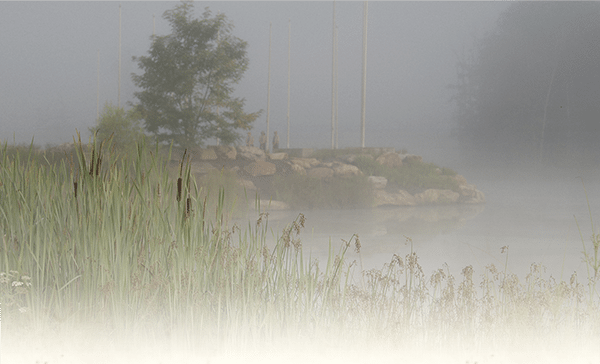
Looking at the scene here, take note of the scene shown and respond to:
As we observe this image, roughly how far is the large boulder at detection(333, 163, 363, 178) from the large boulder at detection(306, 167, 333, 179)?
0.15 meters

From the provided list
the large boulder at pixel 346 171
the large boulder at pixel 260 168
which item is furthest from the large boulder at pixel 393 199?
the large boulder at pixel 260 168

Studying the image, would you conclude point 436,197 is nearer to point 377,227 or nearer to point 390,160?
point 390,160

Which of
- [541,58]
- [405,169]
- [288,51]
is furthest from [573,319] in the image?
[541,58]

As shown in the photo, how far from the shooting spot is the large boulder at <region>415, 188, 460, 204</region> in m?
13.1

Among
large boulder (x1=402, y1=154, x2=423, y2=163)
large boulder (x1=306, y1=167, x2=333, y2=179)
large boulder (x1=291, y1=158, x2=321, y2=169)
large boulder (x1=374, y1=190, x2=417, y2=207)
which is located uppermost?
large boulder (x1=402, y1=154, x2=423, y2=163)

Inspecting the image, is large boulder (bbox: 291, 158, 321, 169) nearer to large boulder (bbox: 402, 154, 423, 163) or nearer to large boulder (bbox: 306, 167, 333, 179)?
large boulder (bbox: 306, 167, 333, 179)

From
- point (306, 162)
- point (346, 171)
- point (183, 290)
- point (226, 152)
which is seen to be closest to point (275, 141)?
point (226, 152)

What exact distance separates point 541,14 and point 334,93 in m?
14.4

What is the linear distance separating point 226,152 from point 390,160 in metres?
5.53

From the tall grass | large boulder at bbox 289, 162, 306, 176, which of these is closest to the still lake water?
the tall grass

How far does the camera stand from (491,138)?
27859 millimetres

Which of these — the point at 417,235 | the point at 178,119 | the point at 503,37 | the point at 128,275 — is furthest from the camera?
the point at 503,37

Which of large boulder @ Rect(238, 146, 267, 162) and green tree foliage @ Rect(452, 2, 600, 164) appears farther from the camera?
green tree foliage @ Rect(452, 2, 600, 164)

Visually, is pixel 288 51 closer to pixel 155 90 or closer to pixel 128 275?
pixel 155 90
